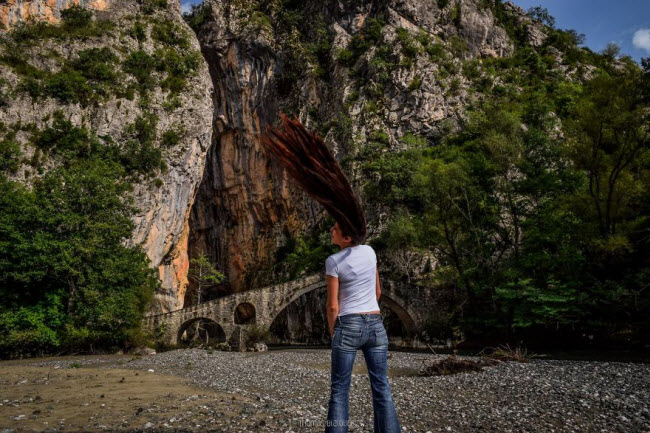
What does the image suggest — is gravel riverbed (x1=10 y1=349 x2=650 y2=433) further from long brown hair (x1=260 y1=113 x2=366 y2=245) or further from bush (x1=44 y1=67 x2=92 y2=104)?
bush (x1=44 y1=67 x2=92 y2=104)

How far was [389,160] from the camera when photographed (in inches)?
1483

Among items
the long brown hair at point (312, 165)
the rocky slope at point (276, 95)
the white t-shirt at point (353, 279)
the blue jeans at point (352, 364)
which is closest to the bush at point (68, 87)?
the rocky slope at point (276, 95)

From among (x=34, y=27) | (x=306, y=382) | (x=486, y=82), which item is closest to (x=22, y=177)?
(x=34, y=27)

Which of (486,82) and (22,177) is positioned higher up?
(486,82)

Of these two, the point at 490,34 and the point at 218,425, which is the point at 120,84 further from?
the point at 490,34

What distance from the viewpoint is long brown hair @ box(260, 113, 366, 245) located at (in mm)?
3117

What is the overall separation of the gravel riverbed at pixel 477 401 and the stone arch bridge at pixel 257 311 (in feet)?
58.0

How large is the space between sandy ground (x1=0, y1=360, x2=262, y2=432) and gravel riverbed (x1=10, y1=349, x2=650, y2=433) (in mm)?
254

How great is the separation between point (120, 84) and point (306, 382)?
32401 mm

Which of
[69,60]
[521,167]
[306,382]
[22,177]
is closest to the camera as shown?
[306,382]

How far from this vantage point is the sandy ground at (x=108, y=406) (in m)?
5.15

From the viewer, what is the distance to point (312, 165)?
3.14 metres

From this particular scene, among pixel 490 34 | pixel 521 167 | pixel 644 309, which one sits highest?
pixel 490 34

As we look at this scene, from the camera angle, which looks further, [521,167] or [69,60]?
[69,60]
